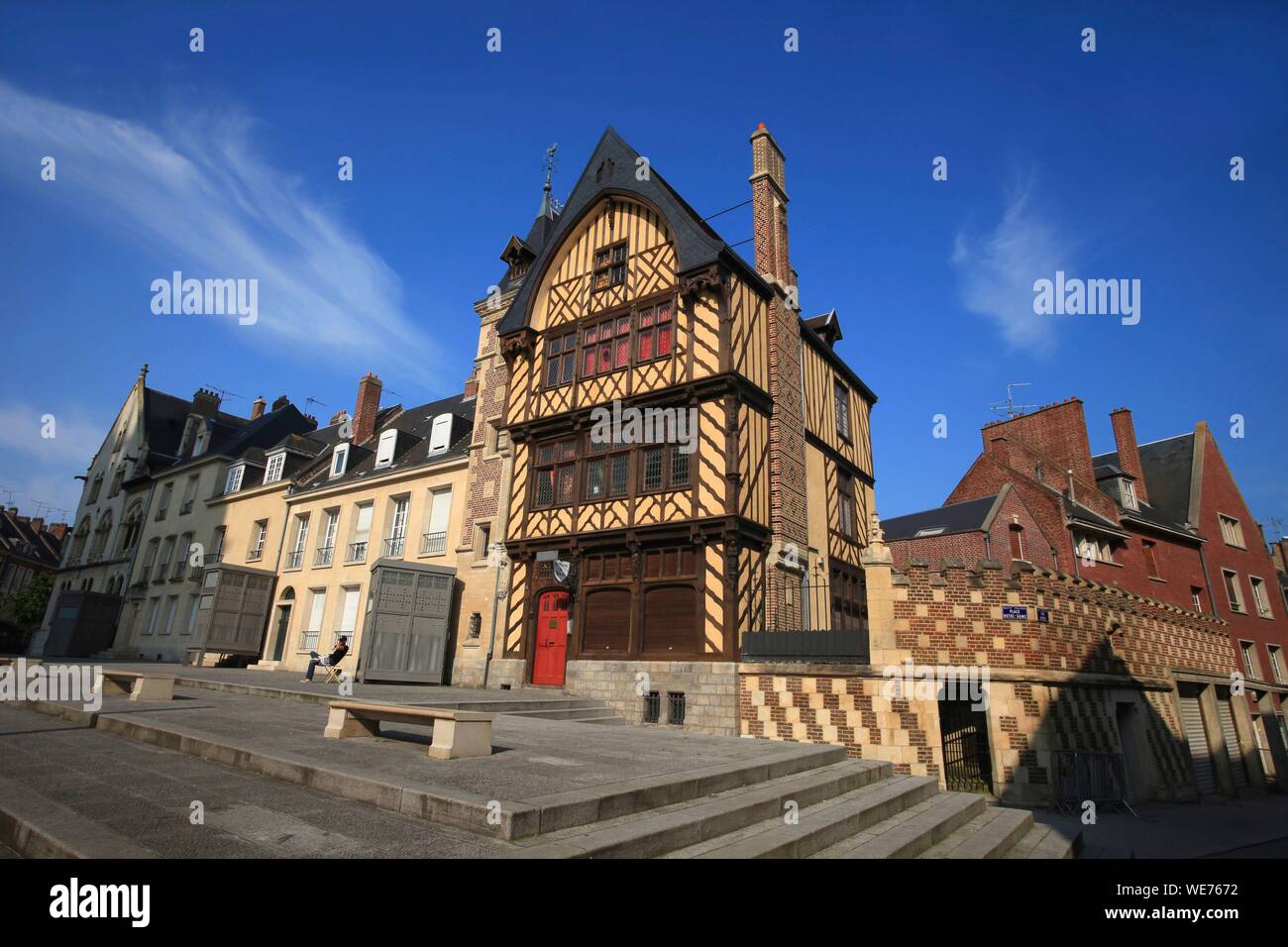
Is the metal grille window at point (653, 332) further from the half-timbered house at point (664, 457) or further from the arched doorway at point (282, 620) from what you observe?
the arched doorway at point (282, 620)

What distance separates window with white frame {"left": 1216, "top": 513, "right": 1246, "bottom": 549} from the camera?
2787 centimetres

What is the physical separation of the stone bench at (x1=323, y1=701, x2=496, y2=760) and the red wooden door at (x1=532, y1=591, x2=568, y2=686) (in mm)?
9089

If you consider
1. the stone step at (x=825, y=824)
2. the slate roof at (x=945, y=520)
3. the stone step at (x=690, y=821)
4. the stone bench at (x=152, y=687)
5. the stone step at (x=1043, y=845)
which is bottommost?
the stone step at (x=1043, y=845)

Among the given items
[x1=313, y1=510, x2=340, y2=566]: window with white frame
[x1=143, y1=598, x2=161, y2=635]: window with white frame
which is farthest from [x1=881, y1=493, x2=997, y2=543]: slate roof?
[x1=143, y1=598, x2=161, y2=635]: window with white frame

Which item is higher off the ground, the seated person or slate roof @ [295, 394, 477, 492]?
slate roof @ [295, 394, 477, 492]

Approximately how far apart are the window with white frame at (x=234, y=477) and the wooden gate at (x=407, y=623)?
15110 mm

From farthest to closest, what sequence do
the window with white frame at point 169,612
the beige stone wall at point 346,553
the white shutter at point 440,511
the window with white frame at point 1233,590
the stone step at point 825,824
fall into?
the window with white frame at point 169,612 → the window with white frame at point 1233,590 → the white shutter at point 440,511 → the beige stone wall at point 346,553 → the stone step at point 825,824

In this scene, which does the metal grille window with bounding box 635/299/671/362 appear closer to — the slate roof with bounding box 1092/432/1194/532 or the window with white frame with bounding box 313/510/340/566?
the window with white frame with bounding box 313/510/340/566

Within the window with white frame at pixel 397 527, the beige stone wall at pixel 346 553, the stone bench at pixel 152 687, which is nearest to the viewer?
the stone bench at pixel 152 687

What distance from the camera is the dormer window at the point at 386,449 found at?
23.5 m

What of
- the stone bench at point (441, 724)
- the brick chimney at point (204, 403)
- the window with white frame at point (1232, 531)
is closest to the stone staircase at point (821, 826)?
the stone bench at point (441, 724)

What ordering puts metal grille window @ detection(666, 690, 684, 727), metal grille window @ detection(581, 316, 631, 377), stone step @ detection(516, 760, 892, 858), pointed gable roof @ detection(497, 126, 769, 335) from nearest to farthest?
stone step @ detection(516, 760, 892, 858)
metal grille window @ detection(666, 690, 684, 727)
pointed gable roof @ detection(497, 126, 769, 335)
metal grille window @ detection(581, 316, 631, 377)

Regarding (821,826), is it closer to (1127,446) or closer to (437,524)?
(437,524)
